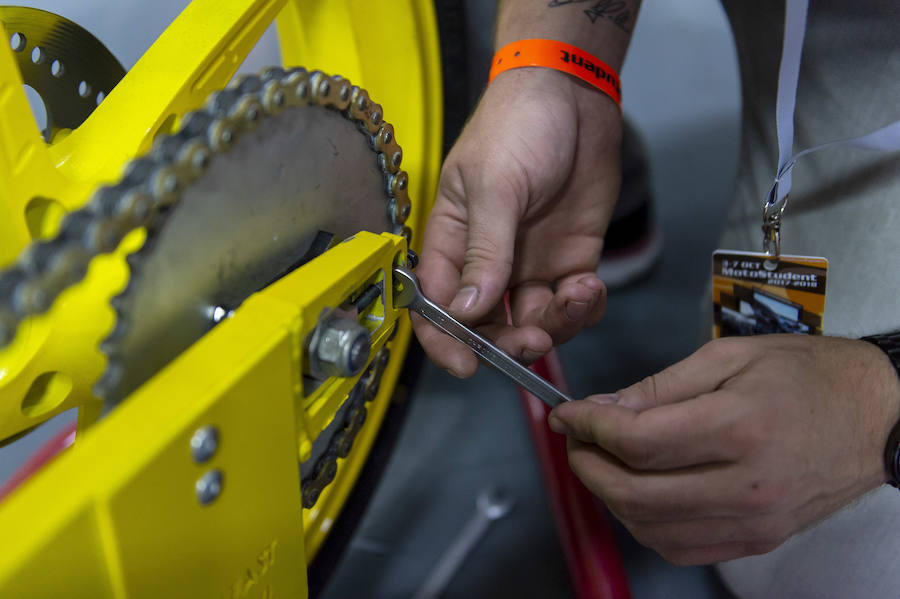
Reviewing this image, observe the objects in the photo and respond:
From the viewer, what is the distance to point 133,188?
322mm

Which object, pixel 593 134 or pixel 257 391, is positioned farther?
pixel 593 134

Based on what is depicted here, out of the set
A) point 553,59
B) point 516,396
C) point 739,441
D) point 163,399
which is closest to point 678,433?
point 739,441

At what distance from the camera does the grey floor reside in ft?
2.56

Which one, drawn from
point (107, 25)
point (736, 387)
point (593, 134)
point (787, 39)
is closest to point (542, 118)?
point (593, 134)

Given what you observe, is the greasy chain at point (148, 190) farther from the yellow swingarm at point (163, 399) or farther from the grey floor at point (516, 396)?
the grey floor at point (516, 396)

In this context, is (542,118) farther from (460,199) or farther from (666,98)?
(666,98)

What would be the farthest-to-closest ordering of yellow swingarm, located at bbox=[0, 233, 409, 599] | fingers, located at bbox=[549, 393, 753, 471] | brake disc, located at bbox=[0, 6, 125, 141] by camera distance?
1. brake disc, located at bbox=[0, 6, 125, 141]
2. fingers, located at bbox=[549, 393, 753, 471]
3. yellow swingarm, located at bbox=[0, 233, 409, 599]

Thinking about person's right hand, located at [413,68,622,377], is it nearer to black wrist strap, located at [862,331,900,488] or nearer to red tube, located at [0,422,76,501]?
black wrist strap, located at [862,331,900,488]

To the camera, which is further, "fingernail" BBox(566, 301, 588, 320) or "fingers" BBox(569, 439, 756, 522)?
"fingernail" BBox(566, 301, 588, 320)

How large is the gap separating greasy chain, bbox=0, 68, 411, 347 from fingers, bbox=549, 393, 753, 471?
242mm

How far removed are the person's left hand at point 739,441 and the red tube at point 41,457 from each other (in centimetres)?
64

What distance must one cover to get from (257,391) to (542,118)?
0.37 metres

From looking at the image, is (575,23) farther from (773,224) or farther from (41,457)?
(41,457)

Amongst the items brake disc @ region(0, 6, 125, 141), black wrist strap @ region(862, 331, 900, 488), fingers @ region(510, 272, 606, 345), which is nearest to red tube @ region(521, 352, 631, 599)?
fingers @ region(510, 272, 606, 345)
